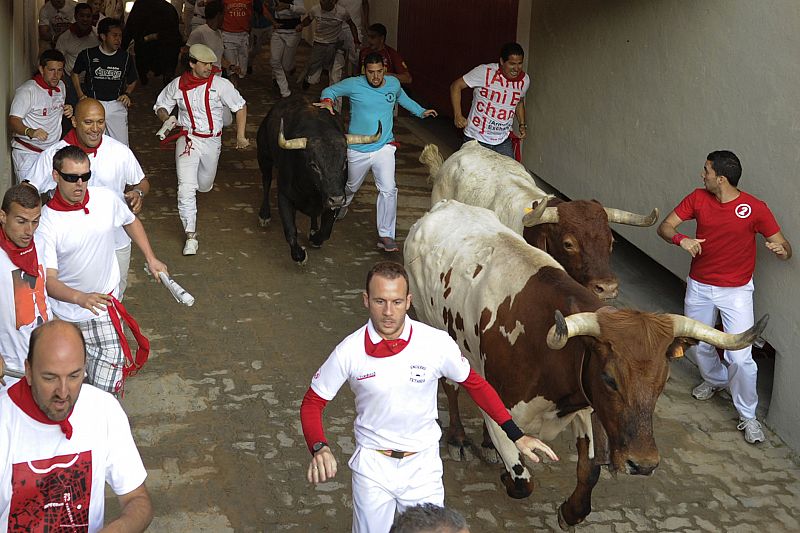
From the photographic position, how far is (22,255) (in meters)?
5.67

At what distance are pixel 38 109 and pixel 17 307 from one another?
16.1 ft

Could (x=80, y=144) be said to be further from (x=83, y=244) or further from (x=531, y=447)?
(x=531, y=447)

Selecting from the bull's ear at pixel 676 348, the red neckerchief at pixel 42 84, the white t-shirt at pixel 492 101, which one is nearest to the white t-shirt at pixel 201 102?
the red neckerchief at pixel 42 84

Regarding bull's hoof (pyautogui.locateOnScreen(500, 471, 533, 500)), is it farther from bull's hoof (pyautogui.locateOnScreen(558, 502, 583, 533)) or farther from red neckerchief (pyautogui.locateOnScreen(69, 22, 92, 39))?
red neckerchief (pyautogui.locateOnScreen(69, 22, 92, 39))

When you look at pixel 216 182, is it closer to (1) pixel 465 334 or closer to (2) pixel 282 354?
(2) pixel 282 354

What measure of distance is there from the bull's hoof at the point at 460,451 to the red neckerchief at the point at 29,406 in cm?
378

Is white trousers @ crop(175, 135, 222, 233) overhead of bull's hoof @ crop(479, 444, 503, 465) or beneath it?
overhead

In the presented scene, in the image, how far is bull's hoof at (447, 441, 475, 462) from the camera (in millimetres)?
7133

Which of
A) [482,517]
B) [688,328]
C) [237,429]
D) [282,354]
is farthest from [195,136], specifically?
[688,328]

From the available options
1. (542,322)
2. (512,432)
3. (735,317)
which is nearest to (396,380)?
(512,432)

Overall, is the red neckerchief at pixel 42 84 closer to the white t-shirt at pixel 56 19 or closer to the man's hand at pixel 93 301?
the white t-shirt at pixel 56 19

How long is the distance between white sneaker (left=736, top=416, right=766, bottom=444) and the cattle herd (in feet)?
4.98

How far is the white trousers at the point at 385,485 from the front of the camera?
4773 millimetres

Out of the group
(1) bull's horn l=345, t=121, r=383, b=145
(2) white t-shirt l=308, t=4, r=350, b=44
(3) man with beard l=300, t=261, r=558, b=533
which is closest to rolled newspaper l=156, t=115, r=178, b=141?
(1) bull's horn l=345, t=121, r=383, b=145
